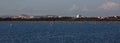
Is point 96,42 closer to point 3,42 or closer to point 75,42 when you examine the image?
point 75,42

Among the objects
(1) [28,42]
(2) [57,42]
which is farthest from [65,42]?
(1) [28,42]

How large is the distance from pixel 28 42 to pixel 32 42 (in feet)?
1.47

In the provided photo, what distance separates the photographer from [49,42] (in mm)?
48000

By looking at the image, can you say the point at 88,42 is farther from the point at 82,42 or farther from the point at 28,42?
the point at 28,42

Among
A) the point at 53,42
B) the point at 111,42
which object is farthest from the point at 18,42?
the point at 111,42

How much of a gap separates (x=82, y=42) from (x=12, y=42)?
7.57m

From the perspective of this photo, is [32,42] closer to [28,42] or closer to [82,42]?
[28,42]

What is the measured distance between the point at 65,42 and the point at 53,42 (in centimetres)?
131

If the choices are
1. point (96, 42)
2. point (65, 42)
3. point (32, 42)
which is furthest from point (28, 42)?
point (96, 42)

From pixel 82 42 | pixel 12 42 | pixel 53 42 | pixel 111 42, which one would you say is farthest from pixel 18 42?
pixel 111 42

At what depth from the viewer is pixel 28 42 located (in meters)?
47.9

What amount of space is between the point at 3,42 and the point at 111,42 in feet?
38.1

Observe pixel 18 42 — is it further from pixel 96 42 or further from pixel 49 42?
pixel 96 42

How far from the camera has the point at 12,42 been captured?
47.4 m
